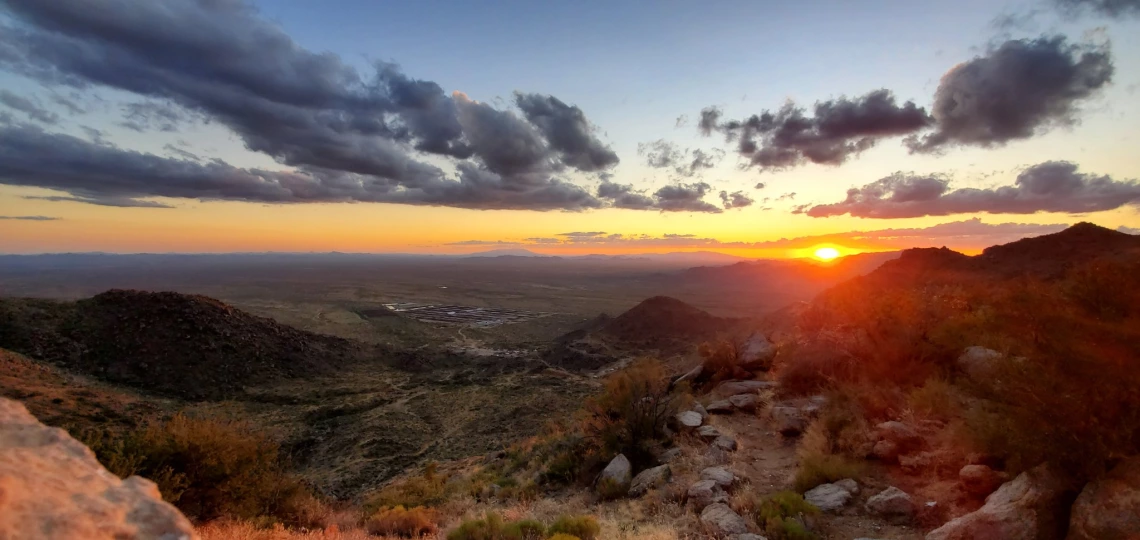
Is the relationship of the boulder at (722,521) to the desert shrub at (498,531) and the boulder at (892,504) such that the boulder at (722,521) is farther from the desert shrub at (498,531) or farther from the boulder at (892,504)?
the desert shrub at (498,531)

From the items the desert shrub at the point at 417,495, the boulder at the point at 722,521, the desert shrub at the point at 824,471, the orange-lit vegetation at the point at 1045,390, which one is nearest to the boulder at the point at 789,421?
the orange-lit vegetation at the point at 1045,390

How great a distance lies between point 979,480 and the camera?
24.7 ft

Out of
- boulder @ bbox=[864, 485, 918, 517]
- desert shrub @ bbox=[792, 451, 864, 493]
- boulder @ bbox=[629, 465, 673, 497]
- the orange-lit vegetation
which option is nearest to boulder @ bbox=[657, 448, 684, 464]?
boulder @ bbox=[629, 465, 673, 497]

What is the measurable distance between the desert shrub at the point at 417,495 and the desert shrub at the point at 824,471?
8.23m

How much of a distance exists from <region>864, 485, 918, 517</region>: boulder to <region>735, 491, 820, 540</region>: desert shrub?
2.89 ft

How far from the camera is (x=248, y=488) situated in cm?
910

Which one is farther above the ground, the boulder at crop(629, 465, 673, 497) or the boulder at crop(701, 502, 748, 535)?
the boulder at crop(701, 502, 748, 535)

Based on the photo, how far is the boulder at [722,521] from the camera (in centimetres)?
732

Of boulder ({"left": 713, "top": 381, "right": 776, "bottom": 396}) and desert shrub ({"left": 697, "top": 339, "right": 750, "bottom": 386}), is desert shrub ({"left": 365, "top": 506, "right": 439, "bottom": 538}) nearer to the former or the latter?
boulder ({"left": 713, "top": 381, "right": 776, "bottom": 396})

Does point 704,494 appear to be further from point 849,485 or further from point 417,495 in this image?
point 417,495

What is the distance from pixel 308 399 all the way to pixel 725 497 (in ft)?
93.1

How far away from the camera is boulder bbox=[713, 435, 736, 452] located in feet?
37.9

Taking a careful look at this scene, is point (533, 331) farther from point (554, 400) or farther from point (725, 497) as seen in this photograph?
point (725, 497)

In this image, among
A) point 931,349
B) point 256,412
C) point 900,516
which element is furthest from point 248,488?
point 256,412
